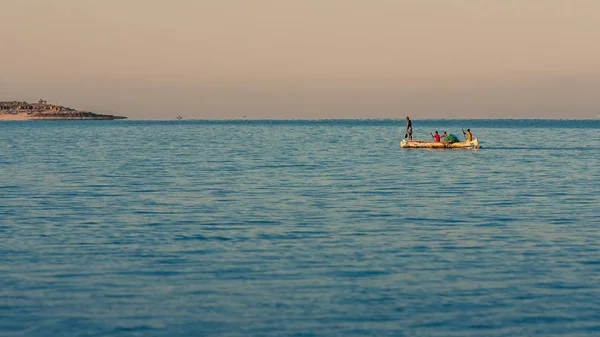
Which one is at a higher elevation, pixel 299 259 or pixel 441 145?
pixel 299 259

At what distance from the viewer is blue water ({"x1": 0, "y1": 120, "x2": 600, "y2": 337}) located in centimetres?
1477

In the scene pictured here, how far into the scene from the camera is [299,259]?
20156 millimetres

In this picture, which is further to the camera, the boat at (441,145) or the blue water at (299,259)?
the boat at (441,145)

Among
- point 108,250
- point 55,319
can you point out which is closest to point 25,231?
point 108,250

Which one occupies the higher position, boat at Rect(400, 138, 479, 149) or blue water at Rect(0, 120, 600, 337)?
blue water at Rect(0, 120, 600, 337)

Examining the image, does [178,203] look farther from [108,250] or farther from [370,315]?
[370,315]

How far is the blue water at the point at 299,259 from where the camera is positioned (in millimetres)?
14773

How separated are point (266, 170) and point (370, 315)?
1437 inches

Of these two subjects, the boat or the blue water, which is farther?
the boat

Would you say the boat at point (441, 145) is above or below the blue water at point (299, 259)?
below

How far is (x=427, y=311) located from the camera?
15297 millimetres

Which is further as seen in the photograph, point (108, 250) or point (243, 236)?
point (243, 236)

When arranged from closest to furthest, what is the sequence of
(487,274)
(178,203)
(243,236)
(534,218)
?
(487,274)
(243,236)
(534,218)
(178,203)

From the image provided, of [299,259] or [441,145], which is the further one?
[441,145]
